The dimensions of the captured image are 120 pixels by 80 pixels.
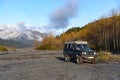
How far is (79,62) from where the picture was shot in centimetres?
3186

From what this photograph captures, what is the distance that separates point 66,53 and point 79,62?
442cm

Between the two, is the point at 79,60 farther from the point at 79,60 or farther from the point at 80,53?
the point at 80,53

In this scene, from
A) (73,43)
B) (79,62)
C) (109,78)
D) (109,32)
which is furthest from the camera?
(109,32)

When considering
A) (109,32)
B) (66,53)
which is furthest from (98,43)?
(66,53)

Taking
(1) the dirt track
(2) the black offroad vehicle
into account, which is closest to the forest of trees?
(2) the black offroad vehicle

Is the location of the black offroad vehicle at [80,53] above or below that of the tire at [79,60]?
above

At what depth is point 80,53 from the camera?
32.0 m

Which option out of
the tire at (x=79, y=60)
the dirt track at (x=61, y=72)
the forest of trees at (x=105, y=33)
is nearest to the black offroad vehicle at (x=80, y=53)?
the tire at (x=79, y=60)

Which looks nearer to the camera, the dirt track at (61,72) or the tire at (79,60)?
the dirt track at (61,72)

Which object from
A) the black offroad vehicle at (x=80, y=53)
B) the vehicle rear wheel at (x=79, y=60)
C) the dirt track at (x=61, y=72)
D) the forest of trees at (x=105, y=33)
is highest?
the forest of trees at (x=105, y=33)

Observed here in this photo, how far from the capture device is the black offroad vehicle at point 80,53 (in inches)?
1251

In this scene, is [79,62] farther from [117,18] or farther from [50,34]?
[50,34]

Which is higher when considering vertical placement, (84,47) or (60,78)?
(84,47)

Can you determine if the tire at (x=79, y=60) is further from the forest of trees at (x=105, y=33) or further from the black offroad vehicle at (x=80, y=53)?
the forest of trees at (x=105, y=33)
